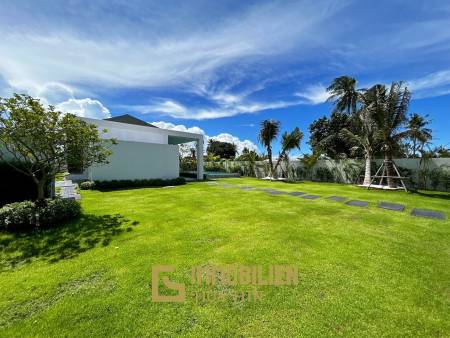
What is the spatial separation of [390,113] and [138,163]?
1638 centimetres

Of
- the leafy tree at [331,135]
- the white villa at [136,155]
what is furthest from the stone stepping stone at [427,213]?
the leafy tree at [331,135]

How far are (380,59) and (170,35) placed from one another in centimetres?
1089

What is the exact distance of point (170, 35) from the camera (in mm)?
8203

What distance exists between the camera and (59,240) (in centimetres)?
442

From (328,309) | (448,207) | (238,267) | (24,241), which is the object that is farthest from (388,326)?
(448,207)

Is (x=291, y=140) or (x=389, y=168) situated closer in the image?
(x=389, y=168)

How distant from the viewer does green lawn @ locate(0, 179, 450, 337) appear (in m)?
2.06

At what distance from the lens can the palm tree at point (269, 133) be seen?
1911 cm

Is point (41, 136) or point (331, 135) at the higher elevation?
point (331, 135)

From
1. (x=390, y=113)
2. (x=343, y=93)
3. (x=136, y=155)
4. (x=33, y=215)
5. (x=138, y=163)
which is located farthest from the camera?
(x=343, y=93)

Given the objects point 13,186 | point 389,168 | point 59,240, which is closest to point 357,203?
point 389,168
